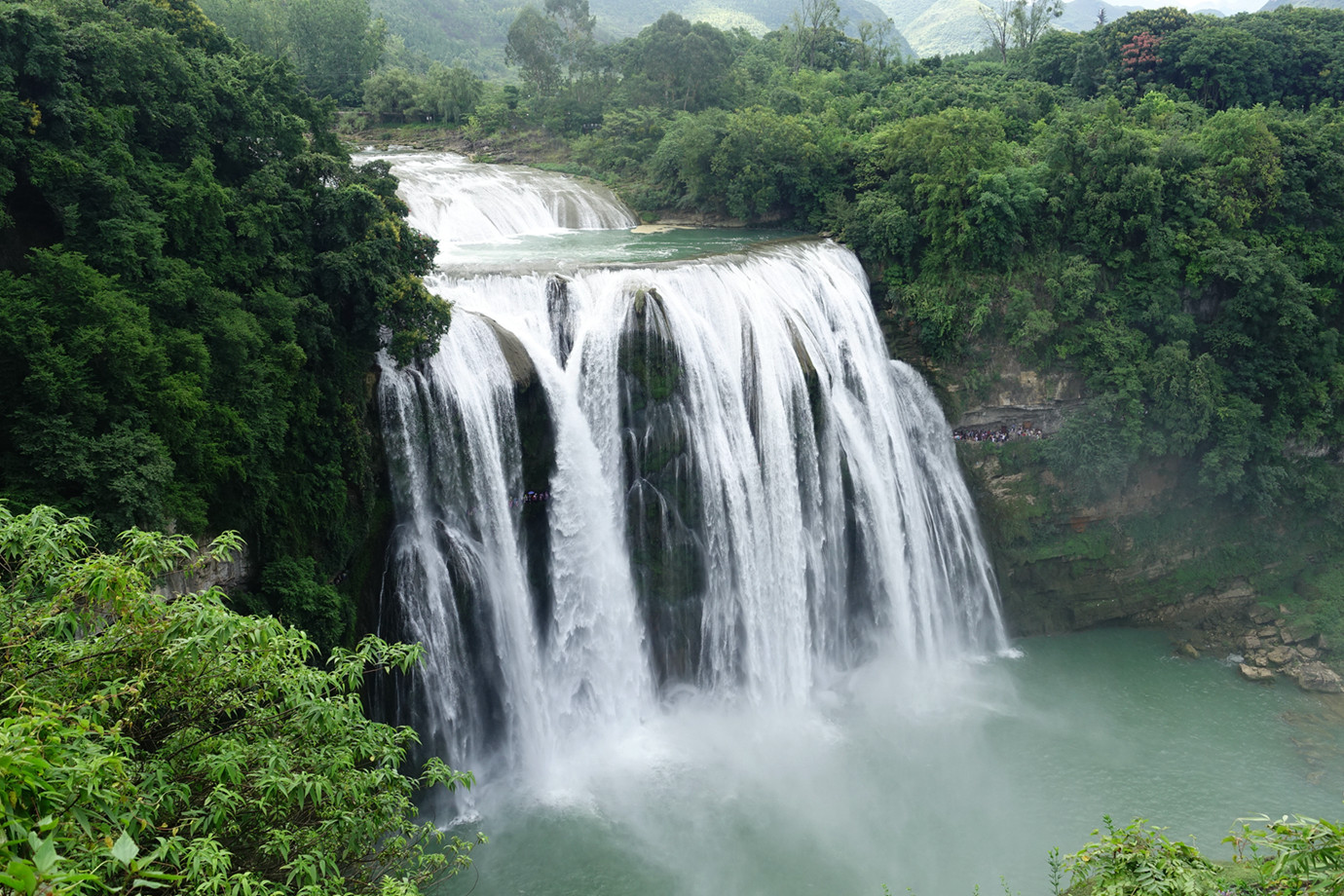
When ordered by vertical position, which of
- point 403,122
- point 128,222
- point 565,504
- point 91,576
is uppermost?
point 403,122

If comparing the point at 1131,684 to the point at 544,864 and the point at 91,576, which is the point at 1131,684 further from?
the point at 91,576

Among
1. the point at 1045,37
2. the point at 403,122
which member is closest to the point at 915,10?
the point at 1045,37

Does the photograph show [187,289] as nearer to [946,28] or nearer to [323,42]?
[323,42]

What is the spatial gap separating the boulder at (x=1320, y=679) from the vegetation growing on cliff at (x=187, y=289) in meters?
20.8

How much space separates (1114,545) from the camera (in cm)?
2252

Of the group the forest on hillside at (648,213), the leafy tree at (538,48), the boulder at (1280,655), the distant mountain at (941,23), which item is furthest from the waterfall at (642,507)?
the distant mountain at (941,23)

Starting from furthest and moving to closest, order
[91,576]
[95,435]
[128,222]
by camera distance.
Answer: [128,222] → [95,435] → [91,576]

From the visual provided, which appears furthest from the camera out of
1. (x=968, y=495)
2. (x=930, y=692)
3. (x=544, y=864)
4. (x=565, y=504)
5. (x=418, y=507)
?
(x=968, y=495)

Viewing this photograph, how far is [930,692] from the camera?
1867cm

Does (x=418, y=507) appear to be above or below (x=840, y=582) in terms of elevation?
above

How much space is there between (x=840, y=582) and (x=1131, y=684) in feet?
23.5

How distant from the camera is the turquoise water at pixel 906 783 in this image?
13477 mm

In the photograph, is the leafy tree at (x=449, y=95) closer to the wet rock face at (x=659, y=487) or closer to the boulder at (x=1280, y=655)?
the wet rock face at (x=659, y=487)

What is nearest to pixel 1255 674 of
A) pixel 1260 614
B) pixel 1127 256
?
pixel 1260 614
